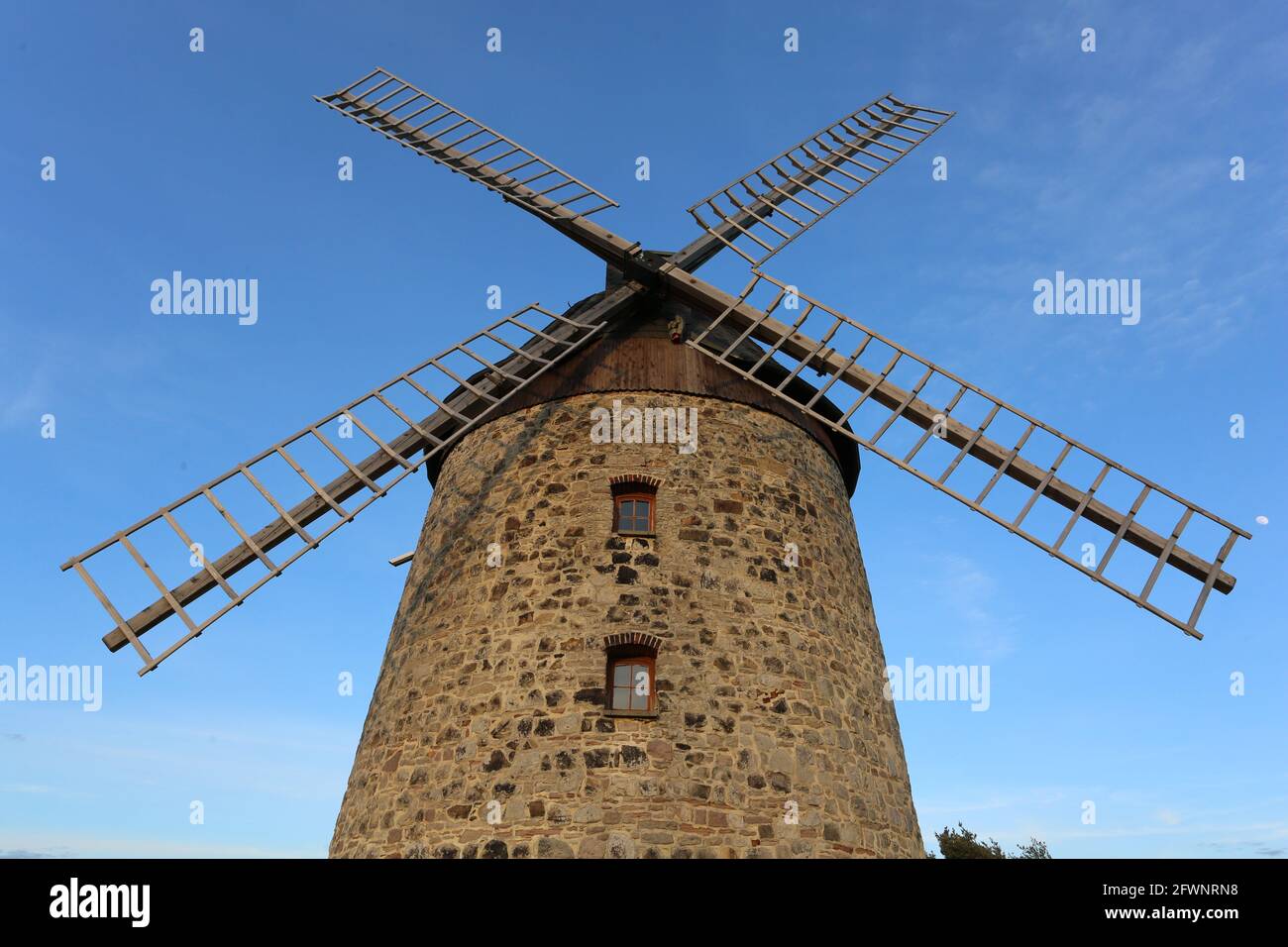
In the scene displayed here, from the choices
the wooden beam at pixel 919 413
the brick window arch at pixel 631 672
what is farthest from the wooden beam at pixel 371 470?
the brick window arch at pixel 631 672

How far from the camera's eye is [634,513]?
1091cm

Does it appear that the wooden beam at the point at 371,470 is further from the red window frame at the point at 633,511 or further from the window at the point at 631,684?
the window at the point at 631,684

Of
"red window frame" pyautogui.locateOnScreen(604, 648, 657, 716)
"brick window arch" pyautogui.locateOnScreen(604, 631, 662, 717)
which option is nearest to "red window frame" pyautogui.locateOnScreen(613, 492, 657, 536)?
"brick window arch" pyautogui.locateOnScreen(604, 631, 662, 717)

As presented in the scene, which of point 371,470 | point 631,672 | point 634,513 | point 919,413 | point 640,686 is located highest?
point 919,413

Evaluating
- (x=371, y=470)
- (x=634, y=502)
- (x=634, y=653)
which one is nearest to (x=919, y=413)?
(x=634, y=502)

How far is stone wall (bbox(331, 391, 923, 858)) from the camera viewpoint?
9.24 meters

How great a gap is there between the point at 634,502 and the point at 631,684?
86.5 inches

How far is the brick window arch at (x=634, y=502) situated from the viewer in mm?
10844

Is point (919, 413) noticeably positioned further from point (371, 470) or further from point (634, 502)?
point (371, 470)

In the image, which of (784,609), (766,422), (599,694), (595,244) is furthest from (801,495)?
(595,244)

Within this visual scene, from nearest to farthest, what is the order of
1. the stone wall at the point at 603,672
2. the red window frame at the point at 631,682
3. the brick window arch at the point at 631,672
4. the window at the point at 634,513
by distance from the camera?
the stone wall at the point at 603,672 < the red window frame at the point at 631,682 < the brick window arch at the point at 631,672 < the window at the point at 634,513

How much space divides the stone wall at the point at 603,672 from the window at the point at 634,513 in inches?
7.1
